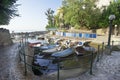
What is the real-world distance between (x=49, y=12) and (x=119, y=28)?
47.8 m

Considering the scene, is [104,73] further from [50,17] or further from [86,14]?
[50,17]

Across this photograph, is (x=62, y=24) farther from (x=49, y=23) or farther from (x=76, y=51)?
(x=76, y=51)

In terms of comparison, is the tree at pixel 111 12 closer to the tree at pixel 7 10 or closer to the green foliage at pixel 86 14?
the green foliage at pixel 86 14

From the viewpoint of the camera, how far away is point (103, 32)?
3822cm

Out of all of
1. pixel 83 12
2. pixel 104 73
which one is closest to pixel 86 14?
pixel 83 12

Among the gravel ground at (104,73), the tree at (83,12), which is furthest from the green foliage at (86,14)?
the gravel ground at (104,73)

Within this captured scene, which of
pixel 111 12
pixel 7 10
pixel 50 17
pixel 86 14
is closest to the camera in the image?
pixel 7 10

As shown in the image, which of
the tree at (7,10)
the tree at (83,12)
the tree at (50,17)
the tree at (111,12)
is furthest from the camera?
the tree at (50,17)

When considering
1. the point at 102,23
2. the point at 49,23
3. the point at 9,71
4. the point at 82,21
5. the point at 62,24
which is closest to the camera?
the point at 9,71

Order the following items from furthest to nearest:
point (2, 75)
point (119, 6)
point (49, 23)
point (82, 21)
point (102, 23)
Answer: point (49, 23) < point (82, 21) < point (102, 23) < point (119, 6) < point (2, 75)

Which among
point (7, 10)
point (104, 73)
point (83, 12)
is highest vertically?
point (83, 12)

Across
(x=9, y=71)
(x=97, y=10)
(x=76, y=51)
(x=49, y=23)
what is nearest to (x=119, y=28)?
Result: (x=97, y=10)

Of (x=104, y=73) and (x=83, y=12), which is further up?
(x=83, y=12)

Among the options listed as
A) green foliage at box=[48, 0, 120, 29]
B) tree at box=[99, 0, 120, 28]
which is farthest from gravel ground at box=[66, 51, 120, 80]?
green foliage at box=[48, 0, 120, 29]
